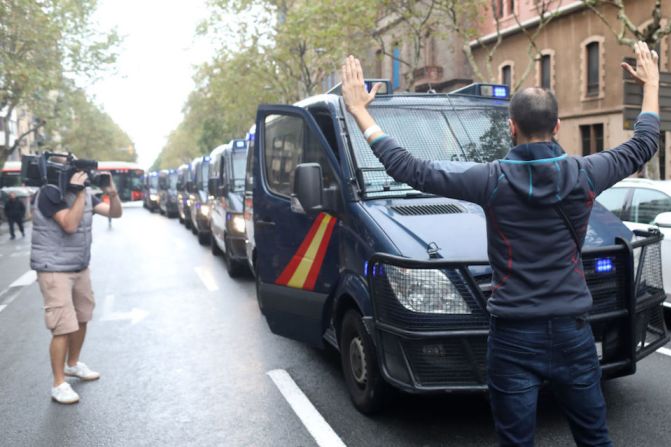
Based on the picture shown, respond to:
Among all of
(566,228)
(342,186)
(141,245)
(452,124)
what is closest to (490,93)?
(452,124)

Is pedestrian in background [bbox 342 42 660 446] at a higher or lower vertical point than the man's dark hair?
lower

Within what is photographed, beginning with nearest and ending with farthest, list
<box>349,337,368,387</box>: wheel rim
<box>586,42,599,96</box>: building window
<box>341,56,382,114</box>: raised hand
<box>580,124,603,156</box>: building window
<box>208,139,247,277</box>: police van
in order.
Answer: <box>341,56,382,114</box>: raised hand, <box>349,337,368,387</box>: wheel rim, <box>208,139,247,277</box>: police van, <box>586,42,599,96</box>: building window, <box>580,124,603,156</box>: building window

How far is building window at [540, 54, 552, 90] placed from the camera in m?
26.9

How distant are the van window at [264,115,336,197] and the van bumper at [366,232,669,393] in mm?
1345

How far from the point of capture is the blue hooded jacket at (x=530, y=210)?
8.07 feet

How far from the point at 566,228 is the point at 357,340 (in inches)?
90.1

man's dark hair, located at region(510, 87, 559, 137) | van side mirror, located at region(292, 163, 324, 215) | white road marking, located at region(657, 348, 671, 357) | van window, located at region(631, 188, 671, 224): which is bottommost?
white road marking, located at region(657, 348, 671, 357)

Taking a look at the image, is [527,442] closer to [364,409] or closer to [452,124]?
[364,409]

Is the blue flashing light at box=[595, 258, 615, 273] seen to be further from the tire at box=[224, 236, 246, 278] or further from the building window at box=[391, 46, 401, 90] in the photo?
the building window at box=[391, 46, 401, 90]

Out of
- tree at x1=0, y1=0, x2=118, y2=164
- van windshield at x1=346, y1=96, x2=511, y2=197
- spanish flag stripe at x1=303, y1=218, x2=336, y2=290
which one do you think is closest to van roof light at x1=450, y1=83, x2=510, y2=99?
van windshield at x1=346, y1=96, x2=511, y2=197

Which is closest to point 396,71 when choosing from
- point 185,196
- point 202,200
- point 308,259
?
point 185,196

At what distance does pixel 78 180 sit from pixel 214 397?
189cm

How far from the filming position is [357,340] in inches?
179

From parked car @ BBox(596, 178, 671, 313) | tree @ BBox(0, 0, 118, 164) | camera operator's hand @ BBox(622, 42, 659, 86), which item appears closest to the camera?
camera operator's hand @ BBox(622, 42, 659, 86)
